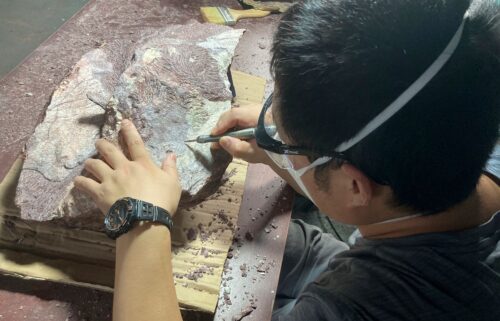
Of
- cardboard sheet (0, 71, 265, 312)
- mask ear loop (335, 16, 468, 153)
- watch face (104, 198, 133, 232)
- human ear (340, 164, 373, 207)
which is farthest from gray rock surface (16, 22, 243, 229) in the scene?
mask ear loop (335, 16, 468, 153)

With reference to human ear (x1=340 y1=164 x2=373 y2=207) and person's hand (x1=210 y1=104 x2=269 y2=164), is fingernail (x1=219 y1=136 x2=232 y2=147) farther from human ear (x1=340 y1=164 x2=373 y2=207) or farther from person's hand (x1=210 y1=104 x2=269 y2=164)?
human ear (x1=340 y1=164 x2=373 y2=207)

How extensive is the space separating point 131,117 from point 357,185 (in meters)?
0.63

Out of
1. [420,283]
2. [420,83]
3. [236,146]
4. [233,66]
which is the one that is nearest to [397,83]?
[420,83]

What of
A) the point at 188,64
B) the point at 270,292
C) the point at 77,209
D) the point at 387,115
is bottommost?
the point at 270,292

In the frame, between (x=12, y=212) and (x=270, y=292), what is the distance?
660 millimetres

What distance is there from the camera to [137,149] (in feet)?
3.40

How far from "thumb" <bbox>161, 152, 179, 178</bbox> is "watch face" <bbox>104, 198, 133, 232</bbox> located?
143 mm

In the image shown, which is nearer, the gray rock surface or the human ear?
the human ear

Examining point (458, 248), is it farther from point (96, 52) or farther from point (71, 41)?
point (71, 41)

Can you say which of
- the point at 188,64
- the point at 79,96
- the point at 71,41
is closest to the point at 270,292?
the point at 188,64

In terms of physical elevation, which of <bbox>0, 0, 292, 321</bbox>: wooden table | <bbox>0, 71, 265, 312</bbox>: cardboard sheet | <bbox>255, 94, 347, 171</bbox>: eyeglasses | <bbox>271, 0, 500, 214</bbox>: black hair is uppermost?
<bbox>271, 0, 500, 214</bbox>: black hair

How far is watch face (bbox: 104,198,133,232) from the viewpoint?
3.03 ft

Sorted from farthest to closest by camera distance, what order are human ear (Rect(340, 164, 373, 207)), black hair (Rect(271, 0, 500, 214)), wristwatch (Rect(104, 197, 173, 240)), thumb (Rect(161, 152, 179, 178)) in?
thumb (Rect(161, 152, 179, 178))
wristwatch (Rect(104, 197, 173, 240))
human ear (Rect(340, 164, 373, 207))
black hair (Rect(271, 0, 500, 214))

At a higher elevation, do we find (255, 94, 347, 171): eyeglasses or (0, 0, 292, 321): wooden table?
(255, 94, 347, 171): eyeglasses
